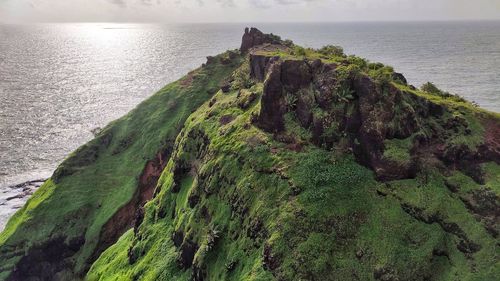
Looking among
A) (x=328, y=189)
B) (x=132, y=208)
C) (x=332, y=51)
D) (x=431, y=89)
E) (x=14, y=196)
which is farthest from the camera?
(x=14, y=196)

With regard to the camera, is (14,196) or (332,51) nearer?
(332,51)

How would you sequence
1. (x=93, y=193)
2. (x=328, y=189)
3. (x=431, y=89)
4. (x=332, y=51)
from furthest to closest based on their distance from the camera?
(x=93, y=193) < (x=332, y=51) < (x=431, y=89) < (x=328, y=189)

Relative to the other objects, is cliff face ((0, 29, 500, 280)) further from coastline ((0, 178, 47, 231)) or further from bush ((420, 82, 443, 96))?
coastline ((0, 178, 47, 231))

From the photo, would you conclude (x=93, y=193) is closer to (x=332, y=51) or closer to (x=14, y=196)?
(x=14, y=196)

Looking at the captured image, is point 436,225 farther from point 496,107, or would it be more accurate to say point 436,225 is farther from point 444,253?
point 496,107

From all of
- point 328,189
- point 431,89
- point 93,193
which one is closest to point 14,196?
point 93,193

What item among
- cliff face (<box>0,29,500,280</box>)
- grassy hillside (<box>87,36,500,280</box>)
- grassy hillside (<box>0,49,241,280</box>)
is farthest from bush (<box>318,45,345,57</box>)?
grassy hillside (<box>0,49,241,280</box>)

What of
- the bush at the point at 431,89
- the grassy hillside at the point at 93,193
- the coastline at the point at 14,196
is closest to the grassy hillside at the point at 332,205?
the bush at the point at 431,89

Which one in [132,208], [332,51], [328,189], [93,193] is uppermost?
[332,51]
